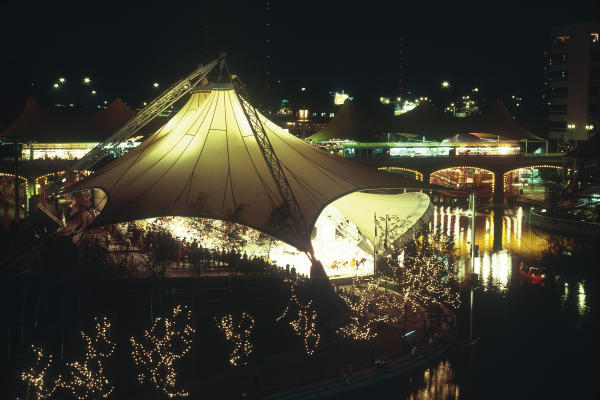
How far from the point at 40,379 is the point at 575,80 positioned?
67674 mm

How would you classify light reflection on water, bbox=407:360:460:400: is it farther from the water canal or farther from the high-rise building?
the high-rise building

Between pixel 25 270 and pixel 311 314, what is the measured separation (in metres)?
7.84

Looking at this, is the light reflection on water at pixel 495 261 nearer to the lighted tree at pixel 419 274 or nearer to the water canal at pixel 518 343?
the water canal at pixel 518 343

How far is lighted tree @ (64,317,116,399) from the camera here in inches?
492

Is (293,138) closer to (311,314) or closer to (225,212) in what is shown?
(225,212)

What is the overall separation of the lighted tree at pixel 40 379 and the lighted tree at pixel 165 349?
174 cm

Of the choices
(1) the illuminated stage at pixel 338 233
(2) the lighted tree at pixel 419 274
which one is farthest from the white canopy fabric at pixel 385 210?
(2) the lighted tree at pixel 419 274

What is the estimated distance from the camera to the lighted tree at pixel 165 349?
12915mm

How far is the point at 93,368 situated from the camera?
1292 centimetres

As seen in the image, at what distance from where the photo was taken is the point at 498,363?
15336mm

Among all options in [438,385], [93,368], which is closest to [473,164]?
[438,385]

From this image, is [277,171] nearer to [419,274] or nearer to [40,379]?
[419,274]

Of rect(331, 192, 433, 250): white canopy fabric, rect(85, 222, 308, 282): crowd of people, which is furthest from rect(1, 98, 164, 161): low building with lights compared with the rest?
rect(85, 222, 308, 282): crowd of people

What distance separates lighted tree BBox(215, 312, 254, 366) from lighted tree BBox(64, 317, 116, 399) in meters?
2.56
